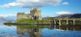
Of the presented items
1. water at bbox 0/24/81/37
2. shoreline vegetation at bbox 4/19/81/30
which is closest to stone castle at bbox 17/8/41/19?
shoreline vegetation at bbox 4/19/81/30

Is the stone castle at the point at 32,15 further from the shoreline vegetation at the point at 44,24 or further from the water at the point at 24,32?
the water at the point at 24,32

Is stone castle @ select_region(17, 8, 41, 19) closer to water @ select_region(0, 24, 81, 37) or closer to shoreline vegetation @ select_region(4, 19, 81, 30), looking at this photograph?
shoreline vegetation @ select_region(4, 19, 81, 30)

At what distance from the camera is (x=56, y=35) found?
6707 millimetres

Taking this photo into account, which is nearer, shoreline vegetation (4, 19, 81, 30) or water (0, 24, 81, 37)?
water (0, 24, 81, 37)

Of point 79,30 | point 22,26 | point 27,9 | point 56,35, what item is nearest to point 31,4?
point 27,9

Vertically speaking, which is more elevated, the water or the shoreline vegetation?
the shoreline vegetation

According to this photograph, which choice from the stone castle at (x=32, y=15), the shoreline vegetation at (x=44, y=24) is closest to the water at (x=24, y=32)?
the shoreline vegetation at (x=44, y=24)

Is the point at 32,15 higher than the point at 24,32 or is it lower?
higher

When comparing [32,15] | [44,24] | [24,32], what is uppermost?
[32,15]

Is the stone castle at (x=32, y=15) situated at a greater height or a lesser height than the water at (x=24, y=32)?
greater

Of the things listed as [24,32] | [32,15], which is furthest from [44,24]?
[24,32]

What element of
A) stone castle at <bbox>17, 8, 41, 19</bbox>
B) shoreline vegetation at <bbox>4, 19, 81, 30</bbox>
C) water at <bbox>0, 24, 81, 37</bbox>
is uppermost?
stone castle at <bbox>17, 8, 41, 19</bbox>

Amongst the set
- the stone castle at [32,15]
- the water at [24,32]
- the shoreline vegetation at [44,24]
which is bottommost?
the water at [24,32]

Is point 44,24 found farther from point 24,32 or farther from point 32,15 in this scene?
point 24,32
